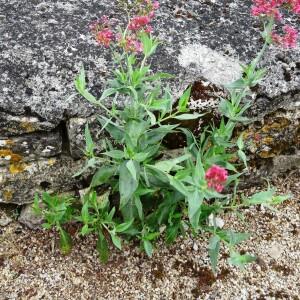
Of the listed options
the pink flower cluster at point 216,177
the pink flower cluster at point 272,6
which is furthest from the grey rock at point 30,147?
the pink flower cluster at point 272,6

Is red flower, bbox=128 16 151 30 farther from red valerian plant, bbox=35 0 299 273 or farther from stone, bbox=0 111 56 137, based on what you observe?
stone, bbox=0 111 56 137

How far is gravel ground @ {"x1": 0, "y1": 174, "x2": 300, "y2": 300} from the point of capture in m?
2.68

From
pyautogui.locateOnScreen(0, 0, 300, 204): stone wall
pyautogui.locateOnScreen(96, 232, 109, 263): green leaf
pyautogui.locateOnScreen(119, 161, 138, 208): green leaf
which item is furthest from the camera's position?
pyautogui.locateOnScreen(96, 232, 109, 263): green leaf

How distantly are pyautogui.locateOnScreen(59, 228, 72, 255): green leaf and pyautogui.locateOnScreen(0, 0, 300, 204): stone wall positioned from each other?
24 cm

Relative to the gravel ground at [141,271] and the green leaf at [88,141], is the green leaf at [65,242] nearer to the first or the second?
the gravel ground at [141,271]

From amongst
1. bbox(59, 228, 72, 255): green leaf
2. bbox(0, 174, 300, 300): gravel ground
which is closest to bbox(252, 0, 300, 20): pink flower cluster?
bbox(0, 174, 300, 300): gravel ground

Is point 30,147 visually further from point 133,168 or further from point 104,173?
point 133,168

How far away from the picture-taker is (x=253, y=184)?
307 cm

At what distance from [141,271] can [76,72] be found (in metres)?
1.07

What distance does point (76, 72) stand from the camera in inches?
101

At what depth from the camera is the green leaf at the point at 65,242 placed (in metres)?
2.68

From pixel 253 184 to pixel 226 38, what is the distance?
33.9 inches

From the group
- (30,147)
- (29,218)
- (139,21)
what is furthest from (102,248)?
(139,21)

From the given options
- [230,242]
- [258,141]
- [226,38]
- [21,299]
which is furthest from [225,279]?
[226,38]
